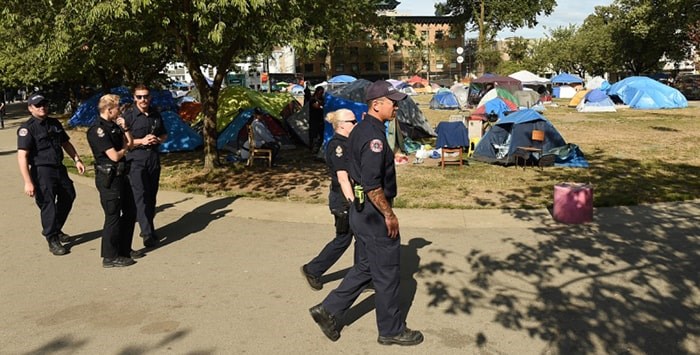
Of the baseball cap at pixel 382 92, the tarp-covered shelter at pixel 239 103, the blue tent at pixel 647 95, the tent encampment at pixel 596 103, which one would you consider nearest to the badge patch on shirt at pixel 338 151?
the baseball cap at pixel 382 92

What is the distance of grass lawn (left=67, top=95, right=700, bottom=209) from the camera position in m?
9.05

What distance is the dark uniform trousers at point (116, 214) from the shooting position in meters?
5.77

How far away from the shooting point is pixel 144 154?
6.48 metres

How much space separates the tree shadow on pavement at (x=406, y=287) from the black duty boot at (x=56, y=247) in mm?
3656

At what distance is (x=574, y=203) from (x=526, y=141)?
5021 millimetres

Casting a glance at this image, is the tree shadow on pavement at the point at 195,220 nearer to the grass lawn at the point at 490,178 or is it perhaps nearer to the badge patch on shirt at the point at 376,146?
the grass lawn at the point at 490,178

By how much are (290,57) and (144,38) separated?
73.8 metres

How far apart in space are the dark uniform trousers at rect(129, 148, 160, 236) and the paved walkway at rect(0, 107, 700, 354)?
16.0 inches

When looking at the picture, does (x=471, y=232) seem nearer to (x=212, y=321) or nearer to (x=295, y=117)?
(x=212, y=321)

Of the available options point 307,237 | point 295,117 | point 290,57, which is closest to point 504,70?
point 290,57

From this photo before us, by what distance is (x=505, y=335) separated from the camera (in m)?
4.27

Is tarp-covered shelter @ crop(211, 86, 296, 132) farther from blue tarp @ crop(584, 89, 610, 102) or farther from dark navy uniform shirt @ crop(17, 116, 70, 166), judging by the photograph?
blue tarp @ crop(584, 89, 610, 102)

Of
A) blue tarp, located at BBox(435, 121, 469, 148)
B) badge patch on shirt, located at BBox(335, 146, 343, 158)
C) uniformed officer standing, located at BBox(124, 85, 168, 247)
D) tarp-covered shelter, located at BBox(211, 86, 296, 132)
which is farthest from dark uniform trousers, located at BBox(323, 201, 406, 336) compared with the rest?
tarp-covered shelter, located at BBox(211, 86, 296, 132)

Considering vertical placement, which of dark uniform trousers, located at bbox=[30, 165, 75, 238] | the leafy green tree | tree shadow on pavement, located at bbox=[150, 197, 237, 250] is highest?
the leafy green tree
